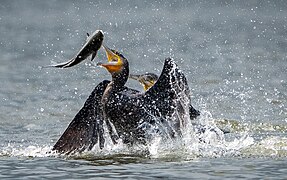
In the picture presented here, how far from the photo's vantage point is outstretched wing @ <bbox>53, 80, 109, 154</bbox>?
1102 centimetres

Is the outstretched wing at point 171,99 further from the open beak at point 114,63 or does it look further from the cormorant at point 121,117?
the open beak at point 114,63

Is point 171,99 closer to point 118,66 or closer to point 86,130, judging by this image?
point 118,66

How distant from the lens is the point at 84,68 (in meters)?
20.6

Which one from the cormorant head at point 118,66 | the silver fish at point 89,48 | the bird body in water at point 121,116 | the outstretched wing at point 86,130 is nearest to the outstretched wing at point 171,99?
the bird body in water at point 121,116

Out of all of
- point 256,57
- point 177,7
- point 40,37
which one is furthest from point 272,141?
point 177,7

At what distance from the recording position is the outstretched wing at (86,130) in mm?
11023

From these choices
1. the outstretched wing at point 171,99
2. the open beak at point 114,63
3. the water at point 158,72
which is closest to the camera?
the water at point 158,72

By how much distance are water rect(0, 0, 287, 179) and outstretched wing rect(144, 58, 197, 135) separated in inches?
9.9

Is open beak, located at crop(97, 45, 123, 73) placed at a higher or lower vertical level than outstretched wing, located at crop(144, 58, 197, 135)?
higher

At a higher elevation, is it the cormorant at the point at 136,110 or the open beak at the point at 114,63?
the open beak at the point at 114,63

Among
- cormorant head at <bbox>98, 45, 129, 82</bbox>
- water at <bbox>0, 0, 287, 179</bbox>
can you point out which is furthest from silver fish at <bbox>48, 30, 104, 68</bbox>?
cormorant head at <bbox>98, 45, 129, 82</bbox>

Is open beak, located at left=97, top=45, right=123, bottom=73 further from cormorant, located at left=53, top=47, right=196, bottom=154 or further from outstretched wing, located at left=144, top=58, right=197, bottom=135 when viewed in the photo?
outstretched wing, located at left=144, top=58, right=197, bottom=135

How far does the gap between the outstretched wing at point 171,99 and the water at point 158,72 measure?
0.83 ft

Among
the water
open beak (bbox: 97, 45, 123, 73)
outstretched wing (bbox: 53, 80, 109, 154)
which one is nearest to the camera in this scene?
the water
